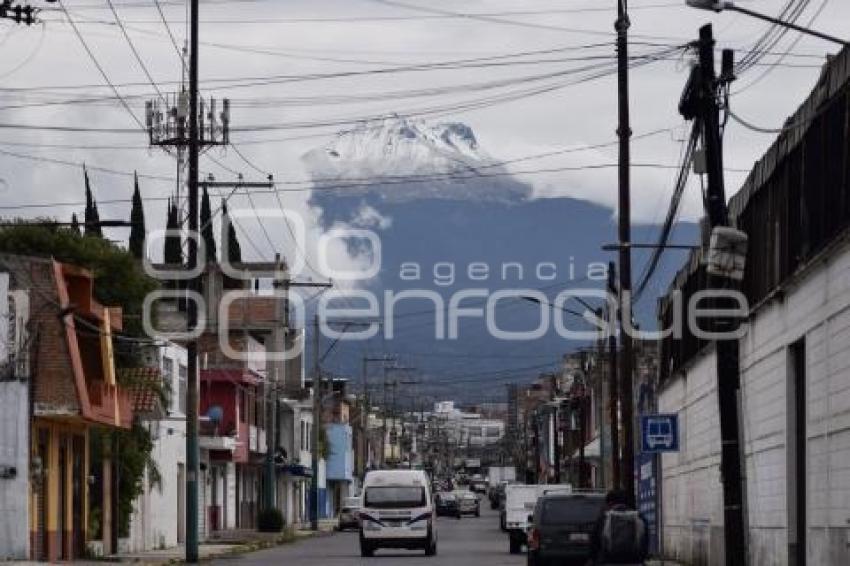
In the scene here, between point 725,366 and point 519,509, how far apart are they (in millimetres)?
35675

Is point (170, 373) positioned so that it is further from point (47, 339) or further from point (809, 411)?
point (809, 411)

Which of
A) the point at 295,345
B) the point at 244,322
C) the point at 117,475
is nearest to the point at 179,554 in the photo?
the point at 117,475

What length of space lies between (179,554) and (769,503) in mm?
25888

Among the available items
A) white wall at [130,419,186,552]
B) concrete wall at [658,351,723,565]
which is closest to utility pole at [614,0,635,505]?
concrete wall at [658,351,723,565]

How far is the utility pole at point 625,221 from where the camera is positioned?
140ft

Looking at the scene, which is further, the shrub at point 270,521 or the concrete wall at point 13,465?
the shrub at point 270,521

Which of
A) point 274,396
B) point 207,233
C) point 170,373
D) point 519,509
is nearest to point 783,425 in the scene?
point 519,509

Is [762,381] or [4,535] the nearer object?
[762,381]

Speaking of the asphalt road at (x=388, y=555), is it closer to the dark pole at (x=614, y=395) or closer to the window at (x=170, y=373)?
the dark pole at (x=614, y=395)

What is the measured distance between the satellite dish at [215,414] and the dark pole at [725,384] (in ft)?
167

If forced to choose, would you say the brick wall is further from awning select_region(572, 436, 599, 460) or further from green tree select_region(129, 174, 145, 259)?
awning select_region(572, 436, 599, 460)

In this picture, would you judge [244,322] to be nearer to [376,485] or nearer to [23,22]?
[376,485]

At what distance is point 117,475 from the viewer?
177 feet

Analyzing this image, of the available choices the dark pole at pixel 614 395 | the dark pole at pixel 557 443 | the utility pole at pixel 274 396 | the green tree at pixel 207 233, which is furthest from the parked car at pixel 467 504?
the dark pole at pixel 614 395
